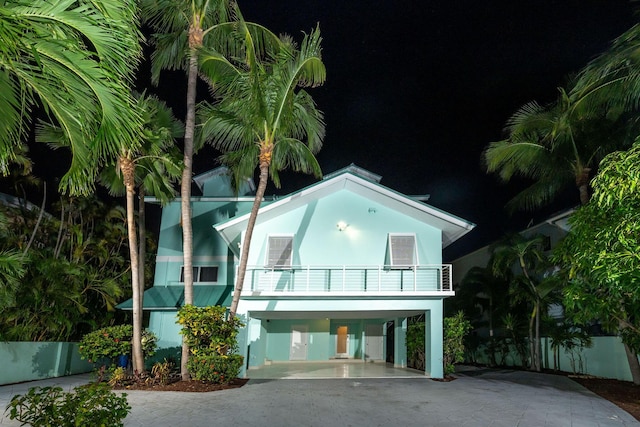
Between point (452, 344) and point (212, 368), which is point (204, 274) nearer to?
point (212, 368)

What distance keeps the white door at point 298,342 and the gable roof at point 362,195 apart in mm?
7167

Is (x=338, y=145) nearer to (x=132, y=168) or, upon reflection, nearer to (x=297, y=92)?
(x=297, y=92)

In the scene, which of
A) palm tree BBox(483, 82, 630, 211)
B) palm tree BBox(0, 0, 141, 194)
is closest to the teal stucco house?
palm tree BBox(483, 82, 630, 211)

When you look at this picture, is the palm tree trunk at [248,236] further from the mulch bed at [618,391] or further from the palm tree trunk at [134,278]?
the mulch bed at [618,391]

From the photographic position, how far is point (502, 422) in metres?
8.97

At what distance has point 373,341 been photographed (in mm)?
23984

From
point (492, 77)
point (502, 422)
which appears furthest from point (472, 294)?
point (502, 422)

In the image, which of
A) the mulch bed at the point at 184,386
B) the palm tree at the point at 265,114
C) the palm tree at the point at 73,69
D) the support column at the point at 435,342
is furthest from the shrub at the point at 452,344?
the palm tree at the point at 73,69

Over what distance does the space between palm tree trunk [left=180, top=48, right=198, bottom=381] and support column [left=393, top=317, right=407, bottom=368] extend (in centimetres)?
979

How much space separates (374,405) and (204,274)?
38.9 ft

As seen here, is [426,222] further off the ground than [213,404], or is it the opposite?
[426,222]

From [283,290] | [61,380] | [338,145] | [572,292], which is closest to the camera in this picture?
[572,292]

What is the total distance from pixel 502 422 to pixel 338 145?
1794 cm

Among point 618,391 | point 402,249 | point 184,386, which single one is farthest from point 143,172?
point 618,391
